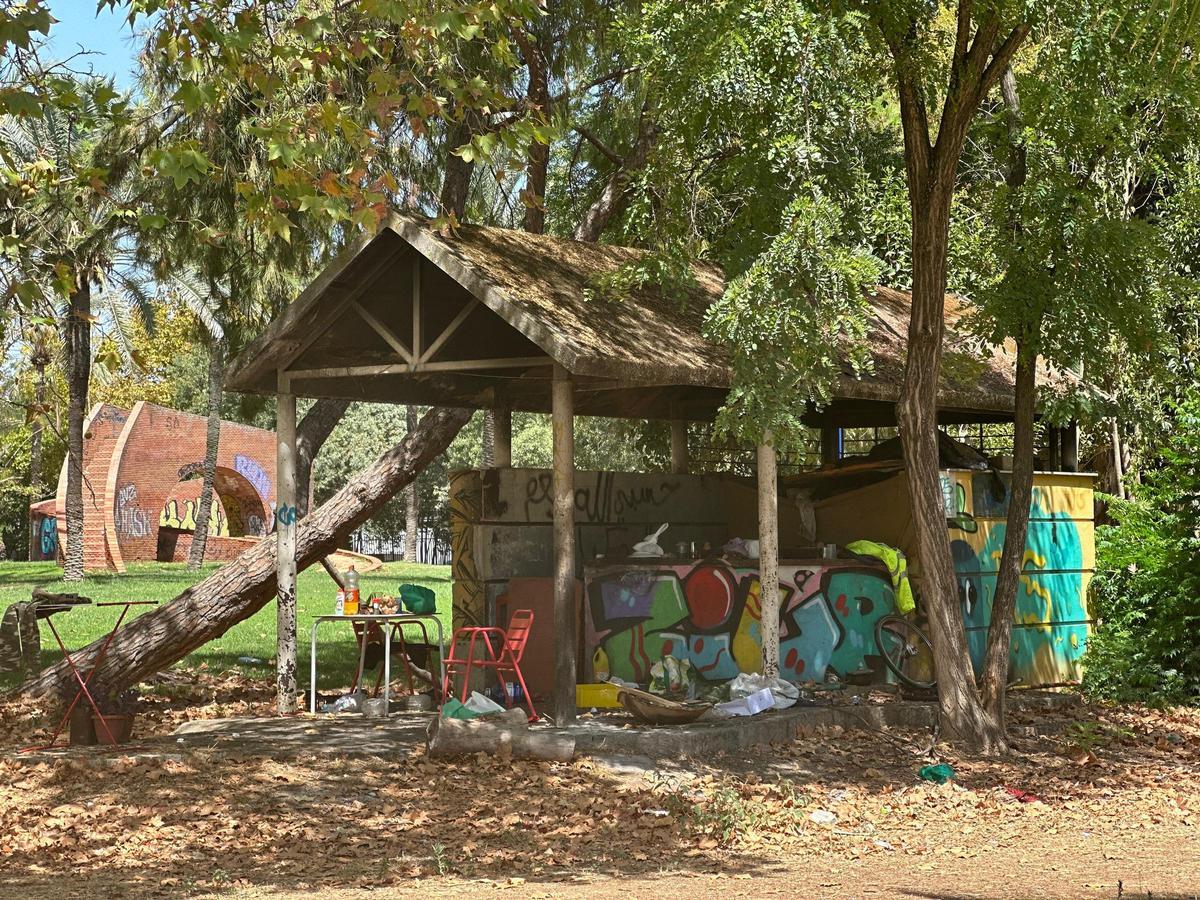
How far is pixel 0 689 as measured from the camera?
15.3 m

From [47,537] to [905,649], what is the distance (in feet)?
149

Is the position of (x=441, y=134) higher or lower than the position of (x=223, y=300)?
higher

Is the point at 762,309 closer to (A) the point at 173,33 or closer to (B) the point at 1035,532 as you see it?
(A) the point at 173,33

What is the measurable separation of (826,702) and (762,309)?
4.04 m

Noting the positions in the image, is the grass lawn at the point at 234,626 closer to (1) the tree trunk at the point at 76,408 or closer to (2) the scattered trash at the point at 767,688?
(1) the tree trunk at the point at 76,408

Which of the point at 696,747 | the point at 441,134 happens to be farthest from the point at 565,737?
the point at 441,134

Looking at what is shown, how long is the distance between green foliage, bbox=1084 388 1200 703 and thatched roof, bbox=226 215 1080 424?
2749mm

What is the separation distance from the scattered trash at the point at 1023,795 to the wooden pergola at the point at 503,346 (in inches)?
97.0

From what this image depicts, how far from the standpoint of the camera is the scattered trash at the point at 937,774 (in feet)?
36.2

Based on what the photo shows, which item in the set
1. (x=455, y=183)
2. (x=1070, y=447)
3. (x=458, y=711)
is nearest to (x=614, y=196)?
(x=455, y=183)

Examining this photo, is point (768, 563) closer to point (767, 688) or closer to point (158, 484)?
point (767, 688)

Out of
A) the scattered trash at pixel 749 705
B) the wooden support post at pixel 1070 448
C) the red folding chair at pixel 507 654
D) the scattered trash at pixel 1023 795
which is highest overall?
the wooden support post at pixel 1070 448

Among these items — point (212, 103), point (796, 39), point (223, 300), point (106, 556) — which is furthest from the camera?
point (106, 556)

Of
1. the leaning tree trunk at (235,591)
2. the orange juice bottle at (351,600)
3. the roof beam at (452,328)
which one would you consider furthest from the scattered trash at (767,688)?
the leaning tree trunk at (235,591)
